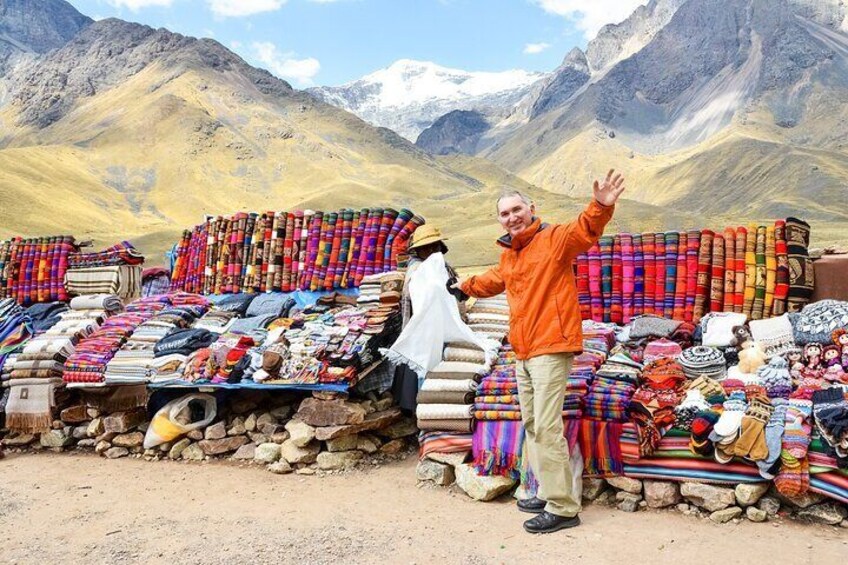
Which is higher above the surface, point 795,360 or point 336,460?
point 795,360

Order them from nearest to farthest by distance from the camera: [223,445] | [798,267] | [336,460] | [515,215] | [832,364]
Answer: [515,215] → [832,364] → [336,460] → [798,267] → [223,445]

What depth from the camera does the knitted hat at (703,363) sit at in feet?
15.3

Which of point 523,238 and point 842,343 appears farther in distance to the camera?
point 842,343

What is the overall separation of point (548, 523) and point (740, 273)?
3.02 metres

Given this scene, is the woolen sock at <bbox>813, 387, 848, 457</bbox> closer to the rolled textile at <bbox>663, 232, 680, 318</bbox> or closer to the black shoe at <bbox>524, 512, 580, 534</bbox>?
the black shoe at <bbox>524, 512, 580, 534</bbox>

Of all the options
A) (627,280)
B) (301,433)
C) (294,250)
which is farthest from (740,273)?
(294,250)

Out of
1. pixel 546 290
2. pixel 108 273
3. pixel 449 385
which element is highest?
pixel 108 273

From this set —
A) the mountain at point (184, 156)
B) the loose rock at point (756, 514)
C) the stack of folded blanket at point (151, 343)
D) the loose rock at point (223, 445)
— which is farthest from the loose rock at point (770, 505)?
the mountain at point (184, 156)

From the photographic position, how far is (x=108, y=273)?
8.34 m

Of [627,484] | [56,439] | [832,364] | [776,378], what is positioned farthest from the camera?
[56,439]

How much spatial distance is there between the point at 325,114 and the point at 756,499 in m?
A: 82.3

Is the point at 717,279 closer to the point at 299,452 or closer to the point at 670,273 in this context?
the point at 670,273

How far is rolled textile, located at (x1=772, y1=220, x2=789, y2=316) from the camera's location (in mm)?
5402

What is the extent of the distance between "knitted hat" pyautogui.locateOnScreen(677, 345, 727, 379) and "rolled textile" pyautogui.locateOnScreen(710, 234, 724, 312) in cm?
97
